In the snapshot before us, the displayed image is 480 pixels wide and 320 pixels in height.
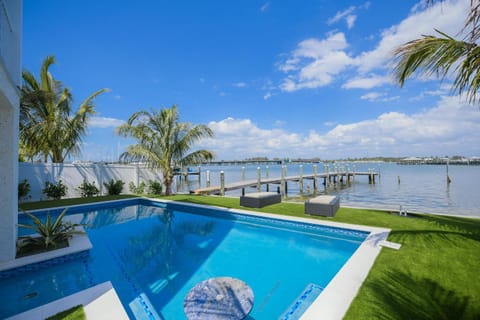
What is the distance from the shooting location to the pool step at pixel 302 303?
287 cm

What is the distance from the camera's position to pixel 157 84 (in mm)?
16406

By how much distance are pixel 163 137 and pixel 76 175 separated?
16.0ft

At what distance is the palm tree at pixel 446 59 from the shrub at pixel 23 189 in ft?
44.1

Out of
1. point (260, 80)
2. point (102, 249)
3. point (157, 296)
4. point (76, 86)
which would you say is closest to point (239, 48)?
point (260, 80)

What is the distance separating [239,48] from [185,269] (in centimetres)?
1365

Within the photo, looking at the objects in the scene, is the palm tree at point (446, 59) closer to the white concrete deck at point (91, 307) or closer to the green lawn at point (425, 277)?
the green lawn at point (425, 277)

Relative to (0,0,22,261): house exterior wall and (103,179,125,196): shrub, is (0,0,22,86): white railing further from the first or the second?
(103,179,125,196): shrub

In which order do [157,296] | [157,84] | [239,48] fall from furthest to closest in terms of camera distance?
[157,84], [239,48], [157,296]

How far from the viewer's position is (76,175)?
1103 cm

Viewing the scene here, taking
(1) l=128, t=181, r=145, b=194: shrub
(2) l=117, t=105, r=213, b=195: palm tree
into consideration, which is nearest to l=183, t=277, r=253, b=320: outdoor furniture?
(2) l=117, t=105, r=213, b=195: palm tree

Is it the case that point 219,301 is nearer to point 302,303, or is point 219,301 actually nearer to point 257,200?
point 302,303

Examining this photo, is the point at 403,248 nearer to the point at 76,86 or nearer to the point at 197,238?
the point at 197,238

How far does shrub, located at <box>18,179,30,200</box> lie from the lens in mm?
9033

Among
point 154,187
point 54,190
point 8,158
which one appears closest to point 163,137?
point 154,187
